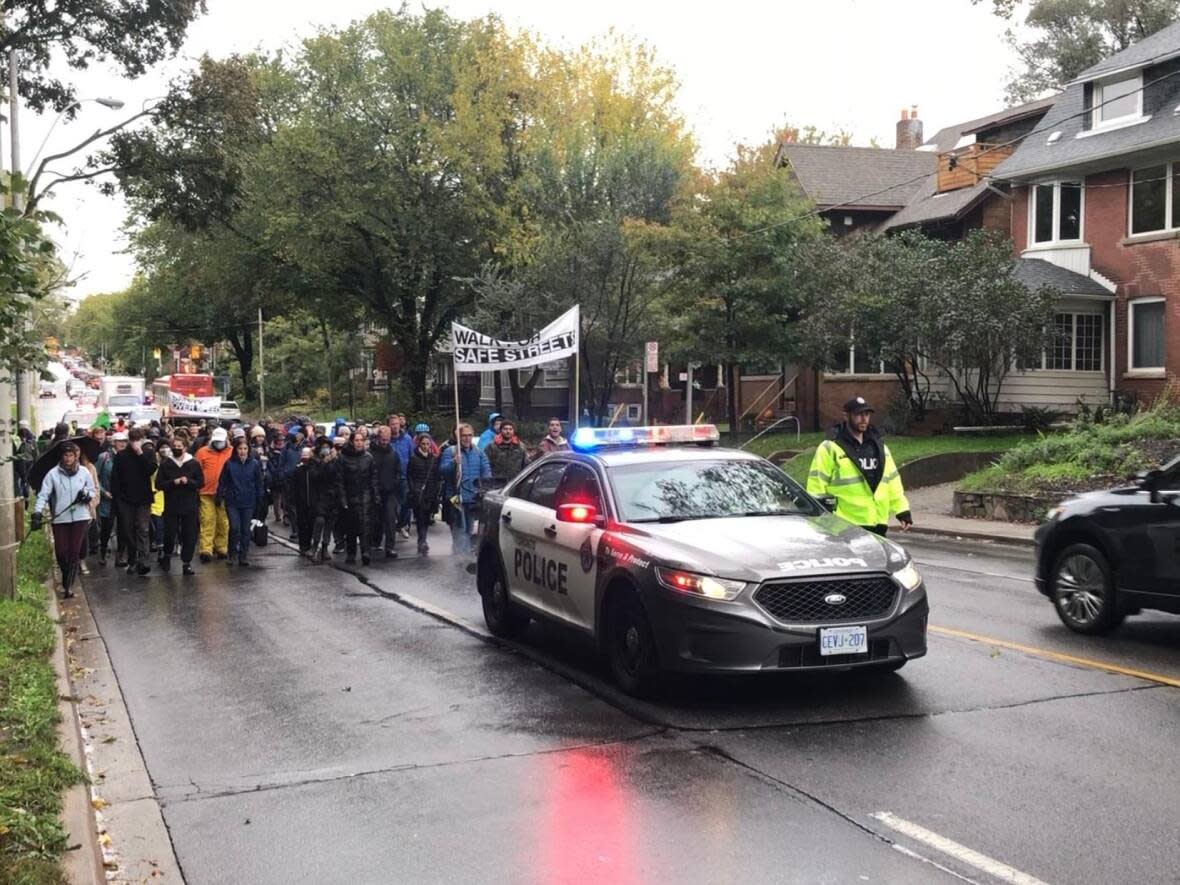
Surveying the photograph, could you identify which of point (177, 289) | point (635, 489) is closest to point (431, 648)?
point (635, 489)

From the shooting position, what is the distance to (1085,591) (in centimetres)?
911

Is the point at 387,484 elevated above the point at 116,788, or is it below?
above

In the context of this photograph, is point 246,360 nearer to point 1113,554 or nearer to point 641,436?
point 641,436

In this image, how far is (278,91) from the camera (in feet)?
149

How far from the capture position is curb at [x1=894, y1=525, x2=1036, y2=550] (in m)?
17.2

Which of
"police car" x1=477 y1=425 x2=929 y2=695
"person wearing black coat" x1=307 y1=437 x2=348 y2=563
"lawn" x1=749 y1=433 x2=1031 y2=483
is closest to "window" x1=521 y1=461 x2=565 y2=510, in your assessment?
"police car" x1=477 y1=425 x2=929 y2=695

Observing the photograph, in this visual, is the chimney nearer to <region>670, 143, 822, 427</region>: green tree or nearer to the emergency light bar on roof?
<region>670, 143, 822, 427</region>: green tree

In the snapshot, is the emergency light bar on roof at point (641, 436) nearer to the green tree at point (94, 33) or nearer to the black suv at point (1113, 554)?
the black suv at point (1113, 554)

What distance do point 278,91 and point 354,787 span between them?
4360 centimetres

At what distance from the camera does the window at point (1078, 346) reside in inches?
1128

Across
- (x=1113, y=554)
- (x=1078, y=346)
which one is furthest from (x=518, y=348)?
(x=1078, y=346)

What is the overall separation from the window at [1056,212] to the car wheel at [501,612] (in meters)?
24.2

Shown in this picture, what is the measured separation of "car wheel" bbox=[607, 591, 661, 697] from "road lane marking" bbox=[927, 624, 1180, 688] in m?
3.05

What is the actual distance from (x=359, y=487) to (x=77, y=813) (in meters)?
10.2
